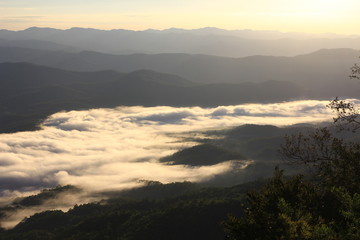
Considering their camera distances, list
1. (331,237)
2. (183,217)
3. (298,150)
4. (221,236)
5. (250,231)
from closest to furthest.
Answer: (331,237) < (250,231) < (298,150) < (221,236) < (183,217)

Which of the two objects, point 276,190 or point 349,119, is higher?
point 349,119

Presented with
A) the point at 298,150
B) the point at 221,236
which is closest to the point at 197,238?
the point at 221,236

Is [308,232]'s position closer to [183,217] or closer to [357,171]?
[357,171]

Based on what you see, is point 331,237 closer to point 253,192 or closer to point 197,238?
point 253,192

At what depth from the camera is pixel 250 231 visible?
114 feet

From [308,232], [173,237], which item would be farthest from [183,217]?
[308,232]

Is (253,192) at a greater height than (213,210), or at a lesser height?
greater

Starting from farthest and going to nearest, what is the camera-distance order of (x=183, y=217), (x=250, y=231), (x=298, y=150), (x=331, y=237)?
1. (x=183, y=217)
2. (x=298, y=150)
3. (x=250, y=231)
4. (x=331, y=237)

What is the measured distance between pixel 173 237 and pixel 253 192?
13338 cm

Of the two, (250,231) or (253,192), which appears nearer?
(250,231)

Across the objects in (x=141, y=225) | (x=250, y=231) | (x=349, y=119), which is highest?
(x=349, y=119)

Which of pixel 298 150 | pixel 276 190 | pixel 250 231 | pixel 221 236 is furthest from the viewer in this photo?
pixel 221 236

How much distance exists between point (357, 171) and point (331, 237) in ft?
47.8

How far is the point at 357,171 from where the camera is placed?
4141cm
